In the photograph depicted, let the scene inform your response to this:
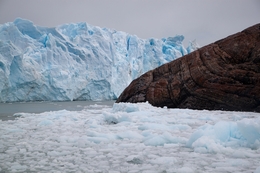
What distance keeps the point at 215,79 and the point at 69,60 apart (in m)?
19.7

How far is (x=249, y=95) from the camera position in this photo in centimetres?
808

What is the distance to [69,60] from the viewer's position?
26.0 meters

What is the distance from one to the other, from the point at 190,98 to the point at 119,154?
21.9 ft

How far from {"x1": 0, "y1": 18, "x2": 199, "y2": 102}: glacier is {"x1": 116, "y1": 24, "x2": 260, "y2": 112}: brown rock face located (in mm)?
15087

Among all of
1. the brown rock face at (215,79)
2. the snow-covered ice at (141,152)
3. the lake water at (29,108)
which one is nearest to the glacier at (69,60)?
the lake water at (29,108)

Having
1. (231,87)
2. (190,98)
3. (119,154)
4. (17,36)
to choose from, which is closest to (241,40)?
(231,87)

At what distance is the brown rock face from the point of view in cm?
824

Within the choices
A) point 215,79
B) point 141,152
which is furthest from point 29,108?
point 141,152

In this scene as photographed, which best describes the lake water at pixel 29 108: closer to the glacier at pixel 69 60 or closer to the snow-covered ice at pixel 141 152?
the snow-covered ice at pixel 141 152

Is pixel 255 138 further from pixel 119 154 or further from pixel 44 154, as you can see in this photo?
pixel 44 154

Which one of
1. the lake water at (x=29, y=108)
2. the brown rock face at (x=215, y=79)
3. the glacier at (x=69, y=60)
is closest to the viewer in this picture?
the brown rock face at (x=215, y=79)

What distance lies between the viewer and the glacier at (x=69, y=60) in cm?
2202

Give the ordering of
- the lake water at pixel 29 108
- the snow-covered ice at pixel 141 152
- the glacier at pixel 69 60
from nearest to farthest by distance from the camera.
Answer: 1. the snow-covered ice at pixel 141 152
2. the lake water at pixel 29 108
3. the glacier at pixel 69 60

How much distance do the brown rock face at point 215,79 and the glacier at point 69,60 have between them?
15087 mm
